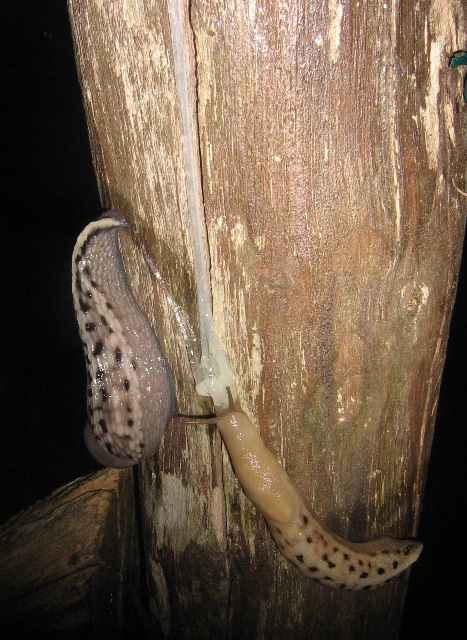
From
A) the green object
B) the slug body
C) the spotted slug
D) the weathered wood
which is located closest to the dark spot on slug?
the spotted slug

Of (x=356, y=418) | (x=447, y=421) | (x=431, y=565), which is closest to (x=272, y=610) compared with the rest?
(x=356, y=418)

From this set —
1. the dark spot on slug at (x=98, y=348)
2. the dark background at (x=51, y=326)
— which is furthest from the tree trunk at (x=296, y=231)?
the dark background at (x=51, y=326)

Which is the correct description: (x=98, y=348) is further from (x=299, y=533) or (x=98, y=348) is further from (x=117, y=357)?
(x=299, y=533)

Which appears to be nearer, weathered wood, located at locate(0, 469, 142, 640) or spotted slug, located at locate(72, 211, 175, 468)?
spotted slug, located at locate(72, 211, 175, 468)

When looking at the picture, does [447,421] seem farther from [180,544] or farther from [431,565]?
[180,544]

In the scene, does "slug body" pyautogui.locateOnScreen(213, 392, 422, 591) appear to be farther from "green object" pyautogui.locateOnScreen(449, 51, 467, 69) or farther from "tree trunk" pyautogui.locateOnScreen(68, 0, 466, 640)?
"green object" pyautogui.locateOnScreen(449, 51, 467, 69)

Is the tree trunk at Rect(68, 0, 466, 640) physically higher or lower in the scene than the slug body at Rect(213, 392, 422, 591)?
Result: higher

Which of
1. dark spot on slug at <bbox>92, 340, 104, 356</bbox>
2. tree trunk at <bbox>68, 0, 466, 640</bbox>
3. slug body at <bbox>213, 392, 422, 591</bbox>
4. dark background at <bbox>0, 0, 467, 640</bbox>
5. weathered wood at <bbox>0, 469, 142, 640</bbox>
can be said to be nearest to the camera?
tree trunk at <bbox>68, 0, 466, 640</bbox>

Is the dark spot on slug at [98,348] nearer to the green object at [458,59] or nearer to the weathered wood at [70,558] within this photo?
the weathered wood at [70,558]
